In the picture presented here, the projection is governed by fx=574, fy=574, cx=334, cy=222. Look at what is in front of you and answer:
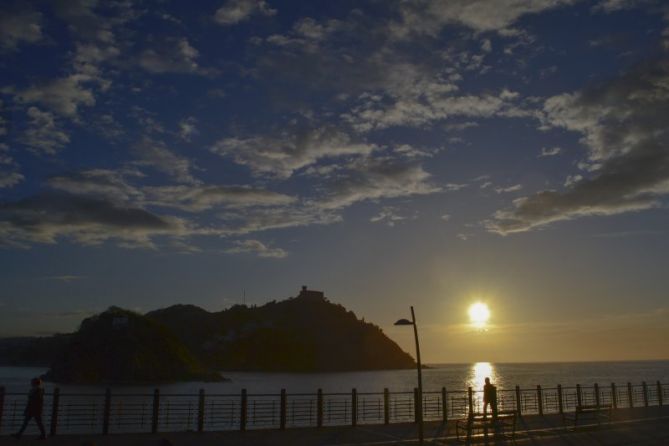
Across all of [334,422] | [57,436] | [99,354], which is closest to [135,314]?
[99,354]

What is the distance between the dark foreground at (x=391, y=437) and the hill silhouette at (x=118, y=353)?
13212 centimetres

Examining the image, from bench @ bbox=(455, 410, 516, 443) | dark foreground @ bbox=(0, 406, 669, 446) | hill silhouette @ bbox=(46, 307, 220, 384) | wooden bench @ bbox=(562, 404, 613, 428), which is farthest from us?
hill silhouette @ bbox=(46, 307, 220, 384)

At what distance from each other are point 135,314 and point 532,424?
146 meters

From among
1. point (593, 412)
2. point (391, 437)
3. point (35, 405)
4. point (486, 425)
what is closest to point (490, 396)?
point (486, 425)

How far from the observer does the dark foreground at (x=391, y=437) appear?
2170cm

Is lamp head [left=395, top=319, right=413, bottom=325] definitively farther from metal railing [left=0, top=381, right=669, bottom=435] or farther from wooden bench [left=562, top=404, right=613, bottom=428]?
wooden bench [left=562, top=404, right=613, bottom=428]

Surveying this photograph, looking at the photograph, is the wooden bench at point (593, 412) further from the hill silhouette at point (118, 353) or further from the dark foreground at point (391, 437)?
the hill silhouette at point (118, 353)

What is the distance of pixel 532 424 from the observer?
95.2 ft

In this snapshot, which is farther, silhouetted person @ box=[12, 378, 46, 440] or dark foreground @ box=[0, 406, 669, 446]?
dark foreground @ box=[0, 406, 669, 446]

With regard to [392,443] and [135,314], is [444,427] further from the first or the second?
[135,314]

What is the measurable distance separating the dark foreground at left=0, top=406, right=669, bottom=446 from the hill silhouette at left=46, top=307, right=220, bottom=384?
132120 mm

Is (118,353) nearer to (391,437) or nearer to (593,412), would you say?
(391,437)

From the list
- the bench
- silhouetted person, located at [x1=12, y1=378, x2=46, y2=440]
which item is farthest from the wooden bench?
silhouetted person, located at [x1=12, y1=378, x2=46, y2=440]

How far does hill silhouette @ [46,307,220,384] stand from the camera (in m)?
146
